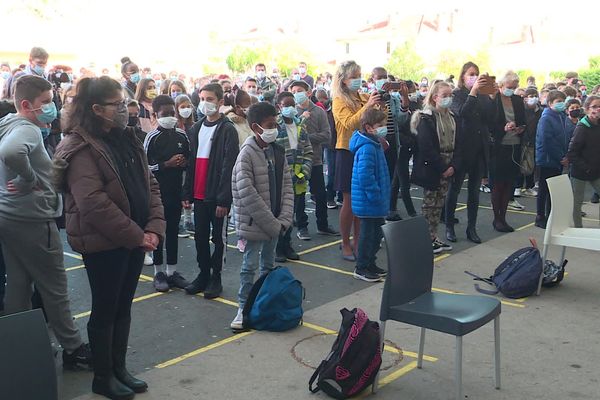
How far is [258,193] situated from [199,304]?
1.28 metres

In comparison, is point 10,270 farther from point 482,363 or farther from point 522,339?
point 522,339

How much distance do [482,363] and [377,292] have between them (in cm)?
173

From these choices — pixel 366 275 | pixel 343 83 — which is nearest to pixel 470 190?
pixel 343 83

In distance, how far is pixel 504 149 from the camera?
852 centimetres

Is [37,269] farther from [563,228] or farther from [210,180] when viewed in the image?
[563,228]

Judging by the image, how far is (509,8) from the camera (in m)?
75.3

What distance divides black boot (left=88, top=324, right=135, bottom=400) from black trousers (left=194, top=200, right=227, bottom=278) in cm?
203

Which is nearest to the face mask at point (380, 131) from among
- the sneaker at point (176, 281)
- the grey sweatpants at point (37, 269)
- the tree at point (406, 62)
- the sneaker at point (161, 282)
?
the sneaker at point (176, 281)

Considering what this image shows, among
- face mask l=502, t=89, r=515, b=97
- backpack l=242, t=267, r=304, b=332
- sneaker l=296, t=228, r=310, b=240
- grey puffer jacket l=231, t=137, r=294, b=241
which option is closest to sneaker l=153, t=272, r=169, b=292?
backpack l=242, t=267, r=304, b=332

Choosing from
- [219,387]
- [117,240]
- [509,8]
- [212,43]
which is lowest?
[219,387]

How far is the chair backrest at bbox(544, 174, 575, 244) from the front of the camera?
6.05m

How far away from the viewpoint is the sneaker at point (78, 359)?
4.43 m

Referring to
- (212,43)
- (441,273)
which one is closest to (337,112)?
(441,273)

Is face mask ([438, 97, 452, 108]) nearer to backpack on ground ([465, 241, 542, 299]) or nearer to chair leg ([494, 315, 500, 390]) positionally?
backpack on ground ([465, 241, 542, 299])
